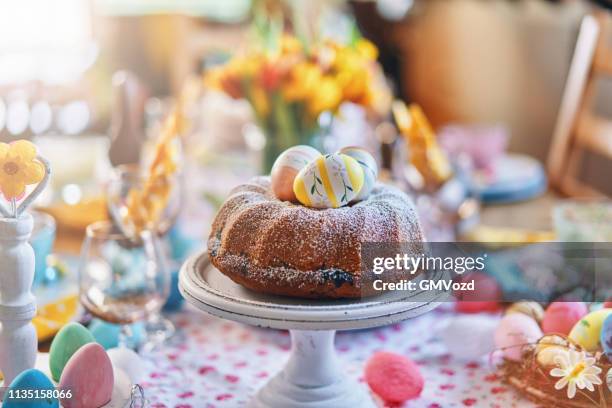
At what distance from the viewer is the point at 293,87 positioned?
147 cm

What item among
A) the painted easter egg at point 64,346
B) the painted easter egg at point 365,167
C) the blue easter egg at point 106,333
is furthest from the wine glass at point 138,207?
the painted easter egg at point 365,167

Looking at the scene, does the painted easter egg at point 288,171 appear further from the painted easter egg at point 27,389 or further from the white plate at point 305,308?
the painted easter egg at point 27,389

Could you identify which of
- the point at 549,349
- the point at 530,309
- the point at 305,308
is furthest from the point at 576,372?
the point at 305,308

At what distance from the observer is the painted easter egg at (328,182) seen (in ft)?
2.80

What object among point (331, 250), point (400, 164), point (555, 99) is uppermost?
point (331, 250)

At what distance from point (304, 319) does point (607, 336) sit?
36cm

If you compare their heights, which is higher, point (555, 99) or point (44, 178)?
point (44, 178)

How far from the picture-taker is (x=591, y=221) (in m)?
1.33

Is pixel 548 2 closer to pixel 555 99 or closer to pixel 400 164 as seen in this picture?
pixel 555 99

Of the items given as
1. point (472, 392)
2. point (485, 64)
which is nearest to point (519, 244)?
point (472, 392)

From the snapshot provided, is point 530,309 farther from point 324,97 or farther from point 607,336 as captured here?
point 324,97

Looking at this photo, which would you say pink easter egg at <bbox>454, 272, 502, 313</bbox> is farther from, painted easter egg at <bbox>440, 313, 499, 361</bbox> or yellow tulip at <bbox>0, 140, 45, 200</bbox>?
yellow tulip at <bbox>0, 140, 45, 200</bbox>

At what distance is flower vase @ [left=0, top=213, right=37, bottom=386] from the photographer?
31.9 inches

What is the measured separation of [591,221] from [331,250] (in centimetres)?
68
